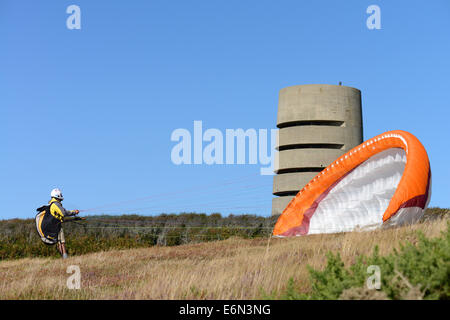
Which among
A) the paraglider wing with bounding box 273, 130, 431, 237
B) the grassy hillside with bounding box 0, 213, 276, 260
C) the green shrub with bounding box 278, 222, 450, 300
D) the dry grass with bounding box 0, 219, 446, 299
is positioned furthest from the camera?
the grassy hillside with bounding box 0, 213, 276, 260

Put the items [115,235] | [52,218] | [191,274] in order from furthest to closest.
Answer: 1. [115,235]
2. [52,218]
3. [191,274]

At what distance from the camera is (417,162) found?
18.6 meters

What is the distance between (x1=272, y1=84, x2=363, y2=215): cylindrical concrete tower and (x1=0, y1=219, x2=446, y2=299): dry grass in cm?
3222

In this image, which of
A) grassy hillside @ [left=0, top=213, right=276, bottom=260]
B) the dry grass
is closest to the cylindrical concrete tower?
grassy hillside @ [left=0, top=213, right=276, bottom=260]

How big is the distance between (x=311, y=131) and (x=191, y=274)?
1566 inches

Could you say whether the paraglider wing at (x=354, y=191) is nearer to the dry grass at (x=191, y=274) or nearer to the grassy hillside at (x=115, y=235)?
the dry grass at (x=191, y=274)

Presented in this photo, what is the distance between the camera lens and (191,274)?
43.7 ft

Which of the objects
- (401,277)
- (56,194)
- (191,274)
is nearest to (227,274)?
(191,274)

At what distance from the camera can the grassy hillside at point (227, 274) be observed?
971 centimetres

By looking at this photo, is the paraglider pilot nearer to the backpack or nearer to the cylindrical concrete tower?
the backpack

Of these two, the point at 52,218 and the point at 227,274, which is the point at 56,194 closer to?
the point at 52,218

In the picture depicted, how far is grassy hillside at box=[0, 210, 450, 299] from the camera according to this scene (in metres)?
9.71

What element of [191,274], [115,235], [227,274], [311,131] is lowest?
[115,235]
